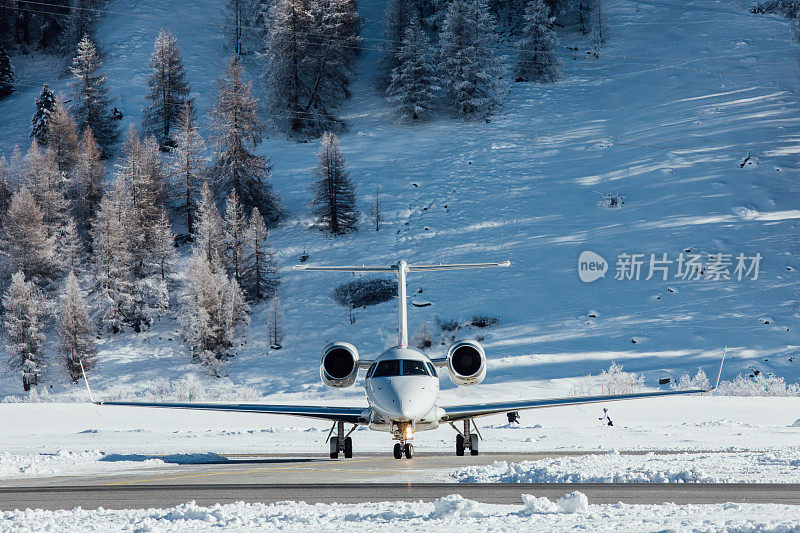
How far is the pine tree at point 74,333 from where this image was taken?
4828 cm

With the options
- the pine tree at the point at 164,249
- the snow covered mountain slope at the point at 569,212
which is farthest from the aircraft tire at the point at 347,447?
the pine tree at the point at 164,249

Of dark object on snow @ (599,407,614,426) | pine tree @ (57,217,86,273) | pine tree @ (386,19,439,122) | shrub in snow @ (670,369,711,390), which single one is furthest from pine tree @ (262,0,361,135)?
dark object on snow @ (599,407,614,426)

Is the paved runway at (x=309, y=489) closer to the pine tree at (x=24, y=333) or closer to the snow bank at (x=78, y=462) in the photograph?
the snow bank at (x=78, y=462)

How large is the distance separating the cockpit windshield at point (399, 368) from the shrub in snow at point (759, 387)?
26.9 meters

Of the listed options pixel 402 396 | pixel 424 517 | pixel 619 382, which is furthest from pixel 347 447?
pixel 619 382

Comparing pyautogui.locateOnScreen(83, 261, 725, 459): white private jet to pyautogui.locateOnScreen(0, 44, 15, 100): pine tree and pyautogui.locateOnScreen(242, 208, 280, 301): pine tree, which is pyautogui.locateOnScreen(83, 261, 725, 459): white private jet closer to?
pyautogui.locateOnScreen(242, 208, 280, 301): pine tree

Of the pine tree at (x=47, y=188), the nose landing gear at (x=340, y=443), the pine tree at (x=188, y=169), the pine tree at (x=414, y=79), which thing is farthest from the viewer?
the pine tree at (x=414, y=79)

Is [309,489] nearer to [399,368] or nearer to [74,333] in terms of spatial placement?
[399,368]

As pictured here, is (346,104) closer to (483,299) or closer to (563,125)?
(563,125)

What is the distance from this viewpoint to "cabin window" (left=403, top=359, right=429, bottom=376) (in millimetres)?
17047

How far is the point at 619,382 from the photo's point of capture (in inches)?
1496

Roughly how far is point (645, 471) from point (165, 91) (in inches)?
2589

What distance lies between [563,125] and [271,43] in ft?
96.1

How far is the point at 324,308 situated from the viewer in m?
52.6
